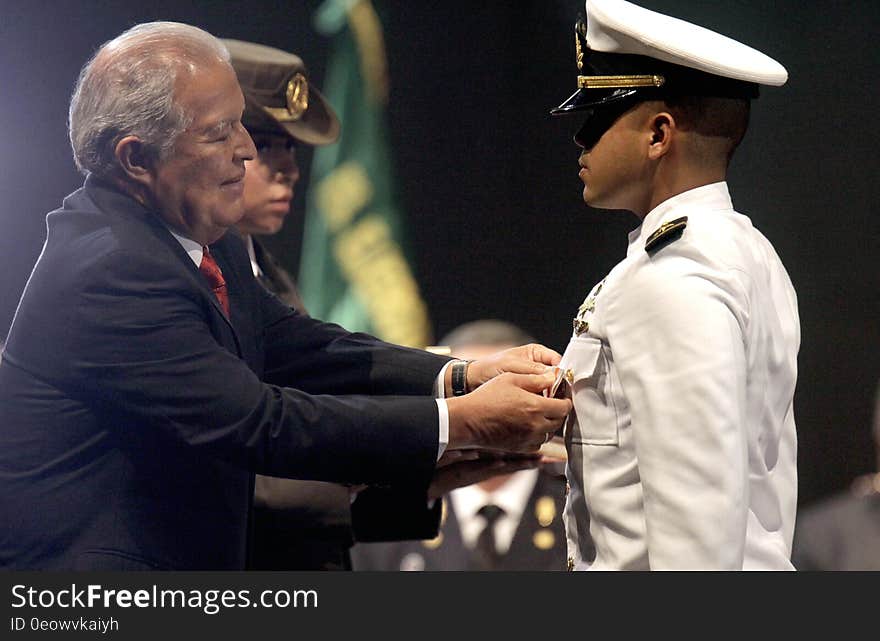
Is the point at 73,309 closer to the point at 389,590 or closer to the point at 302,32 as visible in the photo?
the point at 389,590

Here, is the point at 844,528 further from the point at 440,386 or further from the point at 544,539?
the point at 440,386

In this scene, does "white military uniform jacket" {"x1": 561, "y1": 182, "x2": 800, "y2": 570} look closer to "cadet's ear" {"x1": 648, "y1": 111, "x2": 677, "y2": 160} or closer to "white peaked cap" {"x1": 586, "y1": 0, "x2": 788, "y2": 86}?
"cadet's ear" {"x1": 648, "y1": 111, "x2": 677, "y2": 160}

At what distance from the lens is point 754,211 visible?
3652 mm

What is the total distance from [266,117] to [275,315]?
0.83 metres

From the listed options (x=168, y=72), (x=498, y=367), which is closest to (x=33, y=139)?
(x=168, y=72)

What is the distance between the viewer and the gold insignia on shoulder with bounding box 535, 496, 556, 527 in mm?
3371

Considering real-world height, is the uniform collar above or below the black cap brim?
below

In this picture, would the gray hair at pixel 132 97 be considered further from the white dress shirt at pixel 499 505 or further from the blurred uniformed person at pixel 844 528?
the blurred uniformed person at pixel 844 528

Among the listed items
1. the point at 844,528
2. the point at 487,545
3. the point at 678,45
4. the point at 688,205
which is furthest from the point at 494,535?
the point at 678,45

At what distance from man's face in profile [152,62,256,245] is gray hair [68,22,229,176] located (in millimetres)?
18

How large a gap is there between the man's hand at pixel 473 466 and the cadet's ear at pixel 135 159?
32.0 inches

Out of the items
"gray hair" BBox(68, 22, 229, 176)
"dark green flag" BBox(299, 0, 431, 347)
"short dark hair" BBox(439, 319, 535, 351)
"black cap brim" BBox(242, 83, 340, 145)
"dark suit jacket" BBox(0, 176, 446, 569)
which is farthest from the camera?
"dark green flag" BBox(299, 0, 431, 347)

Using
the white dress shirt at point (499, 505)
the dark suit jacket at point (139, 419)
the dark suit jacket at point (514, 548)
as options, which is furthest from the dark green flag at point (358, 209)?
the dark suit jacket at point (139, 419)

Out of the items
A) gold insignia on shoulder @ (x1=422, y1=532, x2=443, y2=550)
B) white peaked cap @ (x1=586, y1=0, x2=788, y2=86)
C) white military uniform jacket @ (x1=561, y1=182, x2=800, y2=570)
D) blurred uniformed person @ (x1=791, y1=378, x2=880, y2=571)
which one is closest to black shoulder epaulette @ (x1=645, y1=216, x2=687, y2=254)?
white military uniform jacket @ (x1=561, y1=182, x2=800, y2=570)
